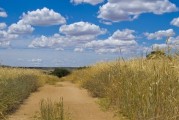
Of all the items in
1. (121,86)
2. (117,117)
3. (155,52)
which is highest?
(155,52)

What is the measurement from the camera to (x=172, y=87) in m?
9.27

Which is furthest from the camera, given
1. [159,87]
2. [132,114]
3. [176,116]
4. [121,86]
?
[121,86]

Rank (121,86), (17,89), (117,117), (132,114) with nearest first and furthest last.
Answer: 1. (132,114)
2. (117,117)
3. (121,86)
4. (17,89)

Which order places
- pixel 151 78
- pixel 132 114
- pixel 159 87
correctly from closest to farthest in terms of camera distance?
pixel 159 87, pixel 151 78, pixel 132 114

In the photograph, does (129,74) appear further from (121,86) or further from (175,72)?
(175,72)

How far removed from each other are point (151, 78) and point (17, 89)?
789cm

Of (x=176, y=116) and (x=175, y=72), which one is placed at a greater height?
(x=175, y=72)

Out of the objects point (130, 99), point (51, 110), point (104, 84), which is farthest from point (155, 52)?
point (104, 84)

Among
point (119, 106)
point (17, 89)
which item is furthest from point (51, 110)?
point (17, 89)

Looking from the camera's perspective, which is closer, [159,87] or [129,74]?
[159,87]

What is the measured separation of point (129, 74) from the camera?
13.2m

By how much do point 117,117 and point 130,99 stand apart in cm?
135

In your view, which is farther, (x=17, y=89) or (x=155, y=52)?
(x=17, y=89)

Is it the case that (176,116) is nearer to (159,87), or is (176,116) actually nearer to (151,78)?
(159,87)
